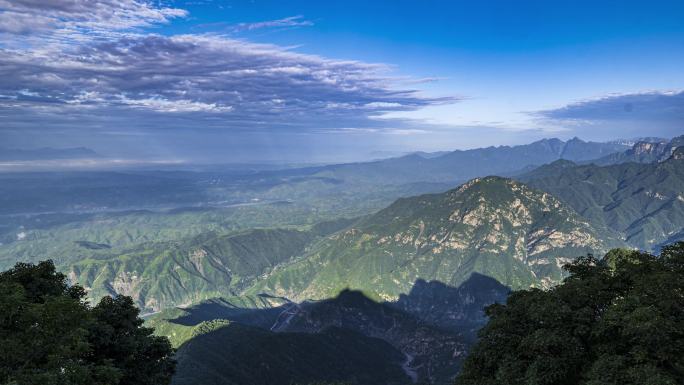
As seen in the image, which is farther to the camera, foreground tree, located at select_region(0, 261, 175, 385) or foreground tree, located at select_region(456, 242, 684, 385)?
foreground tree, located at select_region(456, 242, 684, 385)

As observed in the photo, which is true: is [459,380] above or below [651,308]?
below

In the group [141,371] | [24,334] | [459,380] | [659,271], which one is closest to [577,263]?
[659,271]

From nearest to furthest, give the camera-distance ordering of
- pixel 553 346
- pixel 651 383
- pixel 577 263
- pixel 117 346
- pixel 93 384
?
pixel 651 383
pixel 93 384
pixel 553 346
pixel 117 346
pixel 577 263

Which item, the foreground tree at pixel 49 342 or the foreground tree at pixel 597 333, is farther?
the foreground tree at pixel 597 333

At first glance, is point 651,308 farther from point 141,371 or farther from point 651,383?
point 141,371

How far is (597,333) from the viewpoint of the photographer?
160 ft

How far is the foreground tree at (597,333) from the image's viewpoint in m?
42.1

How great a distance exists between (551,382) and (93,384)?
156 ft

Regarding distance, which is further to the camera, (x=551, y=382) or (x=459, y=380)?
(x=459, y=380)

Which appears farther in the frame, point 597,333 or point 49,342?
point 597,333

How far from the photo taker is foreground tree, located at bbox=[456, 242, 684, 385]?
138 ft

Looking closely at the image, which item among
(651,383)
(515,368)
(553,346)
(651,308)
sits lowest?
(515,368)

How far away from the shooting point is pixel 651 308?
44906 mm

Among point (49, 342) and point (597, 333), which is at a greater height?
point (49, 342)
